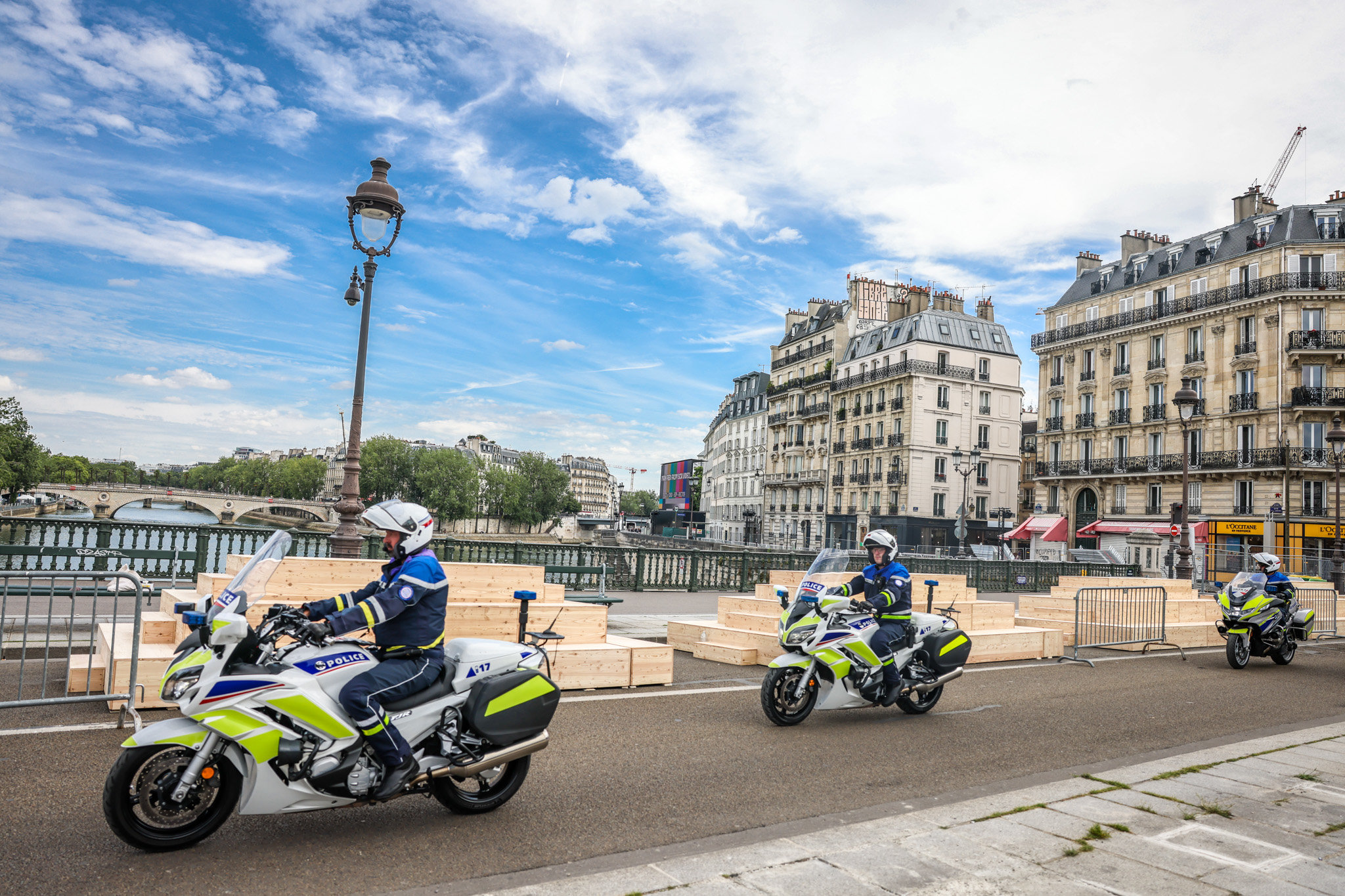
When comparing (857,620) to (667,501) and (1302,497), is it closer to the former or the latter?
(1302,497)

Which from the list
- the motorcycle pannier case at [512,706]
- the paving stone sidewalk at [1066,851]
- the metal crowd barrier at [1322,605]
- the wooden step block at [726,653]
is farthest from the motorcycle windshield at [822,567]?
the metal crowd barrier at [1322,605]

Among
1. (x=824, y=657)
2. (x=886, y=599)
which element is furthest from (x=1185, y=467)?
(x=824, y=657)

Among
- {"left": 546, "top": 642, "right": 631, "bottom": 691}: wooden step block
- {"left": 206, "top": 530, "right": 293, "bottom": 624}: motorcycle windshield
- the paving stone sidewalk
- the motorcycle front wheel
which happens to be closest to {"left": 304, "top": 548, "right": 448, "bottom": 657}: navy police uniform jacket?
{"left": 206, "top": 530, "right": 293, "bottom": 624}: motorcycle windshield

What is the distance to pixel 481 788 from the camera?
4.91 m

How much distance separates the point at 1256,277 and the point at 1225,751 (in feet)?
138

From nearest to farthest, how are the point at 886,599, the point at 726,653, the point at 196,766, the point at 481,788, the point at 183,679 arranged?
the point at 196,766, the point at 183,679, the point at 481,788, the point at 886,599, the point at 726,653

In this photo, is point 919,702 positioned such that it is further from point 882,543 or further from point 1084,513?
point 1084,513

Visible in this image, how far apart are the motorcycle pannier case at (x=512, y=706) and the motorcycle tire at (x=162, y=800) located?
114cm

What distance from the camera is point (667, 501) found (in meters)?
160

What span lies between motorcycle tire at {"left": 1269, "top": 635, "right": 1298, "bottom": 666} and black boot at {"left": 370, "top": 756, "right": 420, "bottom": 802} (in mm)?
13334

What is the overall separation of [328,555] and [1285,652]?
1520 centimetres

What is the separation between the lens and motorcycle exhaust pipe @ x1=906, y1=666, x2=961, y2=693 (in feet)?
26.8

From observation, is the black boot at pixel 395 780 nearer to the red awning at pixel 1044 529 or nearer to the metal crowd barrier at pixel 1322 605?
the metal crowd barrier at pixel 1322 605

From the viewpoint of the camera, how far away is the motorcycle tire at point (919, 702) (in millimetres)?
8273
